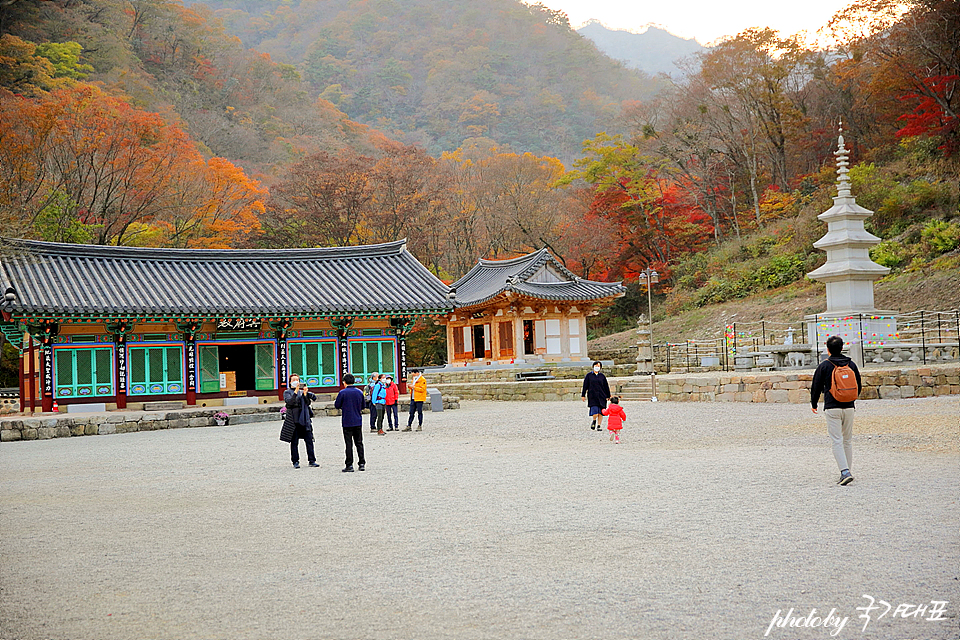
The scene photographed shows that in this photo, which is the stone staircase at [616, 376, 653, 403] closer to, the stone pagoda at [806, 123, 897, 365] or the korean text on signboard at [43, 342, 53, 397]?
the stone pagoda at [806, 123, 897, 365]

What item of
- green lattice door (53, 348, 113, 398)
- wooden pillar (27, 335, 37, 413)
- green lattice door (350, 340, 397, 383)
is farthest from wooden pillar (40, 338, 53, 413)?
green lattice door (350, 340, 397, 383)

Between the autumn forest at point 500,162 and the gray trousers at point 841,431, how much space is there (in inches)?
978

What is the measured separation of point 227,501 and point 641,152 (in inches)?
1762

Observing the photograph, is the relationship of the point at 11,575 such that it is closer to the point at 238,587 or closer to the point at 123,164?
the point at 238,587

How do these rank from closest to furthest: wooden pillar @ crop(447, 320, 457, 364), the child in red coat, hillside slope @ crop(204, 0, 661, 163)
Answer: the child in red coat, wooden pillar @ crop(447, 320, 457, 364), hillside slope @ crop(204, 0, 661, 163)

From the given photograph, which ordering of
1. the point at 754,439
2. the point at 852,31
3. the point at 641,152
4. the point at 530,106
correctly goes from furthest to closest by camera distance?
the point at 530,106 → the point at 641,152 → the point at 852,31 → the point at 754,439

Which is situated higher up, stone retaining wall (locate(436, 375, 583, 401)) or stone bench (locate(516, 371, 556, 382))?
stone bench (locate(516, 371, 556, 382))

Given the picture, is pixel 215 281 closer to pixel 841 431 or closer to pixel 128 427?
pixel 128 427

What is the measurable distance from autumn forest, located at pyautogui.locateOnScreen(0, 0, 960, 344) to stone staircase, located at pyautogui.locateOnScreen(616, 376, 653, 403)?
48.7 ft

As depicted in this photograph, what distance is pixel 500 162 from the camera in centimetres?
5500

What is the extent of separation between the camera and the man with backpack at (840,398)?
28.0 feet

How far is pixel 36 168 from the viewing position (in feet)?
111

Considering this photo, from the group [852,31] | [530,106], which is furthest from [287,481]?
[530,106]

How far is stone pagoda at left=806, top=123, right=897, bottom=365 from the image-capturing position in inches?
920
